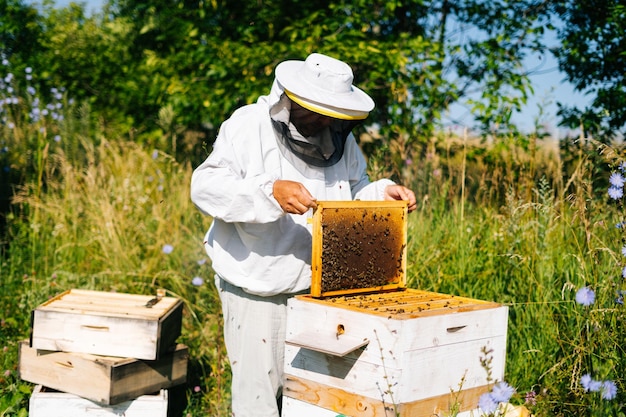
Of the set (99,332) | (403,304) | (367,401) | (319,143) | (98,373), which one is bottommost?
(98,373)

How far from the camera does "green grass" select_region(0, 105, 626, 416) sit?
343 cm

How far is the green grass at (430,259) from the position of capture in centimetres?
343

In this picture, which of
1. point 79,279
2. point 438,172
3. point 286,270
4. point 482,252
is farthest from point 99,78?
point 286,270

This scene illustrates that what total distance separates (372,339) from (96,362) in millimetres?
1686

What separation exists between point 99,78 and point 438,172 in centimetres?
651

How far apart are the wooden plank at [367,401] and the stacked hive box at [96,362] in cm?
108

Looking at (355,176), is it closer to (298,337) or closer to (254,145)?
(254,145)

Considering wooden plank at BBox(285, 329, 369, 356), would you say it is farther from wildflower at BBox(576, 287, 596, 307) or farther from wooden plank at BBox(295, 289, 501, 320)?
wildflower at BBox(576, 287, 596, 307)

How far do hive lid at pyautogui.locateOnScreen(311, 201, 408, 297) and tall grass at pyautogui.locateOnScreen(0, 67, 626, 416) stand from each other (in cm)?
80

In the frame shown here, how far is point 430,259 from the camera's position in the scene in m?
4.59

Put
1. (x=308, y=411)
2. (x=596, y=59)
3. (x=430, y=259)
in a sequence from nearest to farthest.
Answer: (x=308, y=411), (x=430, y=259), (x=596, y=59)

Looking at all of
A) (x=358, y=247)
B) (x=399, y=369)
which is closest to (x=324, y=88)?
(x=358, y=247)

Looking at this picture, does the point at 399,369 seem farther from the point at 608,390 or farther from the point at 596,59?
the point at 596,59

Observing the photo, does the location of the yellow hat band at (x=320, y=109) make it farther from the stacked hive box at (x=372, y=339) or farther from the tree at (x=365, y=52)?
the tree at (x=365, y=52)
